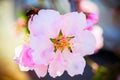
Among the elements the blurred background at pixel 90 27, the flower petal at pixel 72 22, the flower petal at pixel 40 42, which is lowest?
the blurred background at pixel 90 27

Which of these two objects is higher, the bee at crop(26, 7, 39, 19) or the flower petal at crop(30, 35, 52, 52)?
the bee at crop(26, 7, 39, 19)

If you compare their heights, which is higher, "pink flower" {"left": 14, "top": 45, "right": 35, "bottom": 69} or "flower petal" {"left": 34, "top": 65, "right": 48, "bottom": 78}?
"pink flower" {"left": 14, "top": 45, "right": 35, "bottom": 69}

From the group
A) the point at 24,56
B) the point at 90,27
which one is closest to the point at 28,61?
the point at 24,56

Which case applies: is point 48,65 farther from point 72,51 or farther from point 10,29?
point 10,29

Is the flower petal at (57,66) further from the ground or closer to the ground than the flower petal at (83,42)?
closer to the ground

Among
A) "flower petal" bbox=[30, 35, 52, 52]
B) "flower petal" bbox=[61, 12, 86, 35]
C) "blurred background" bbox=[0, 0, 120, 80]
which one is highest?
"flower petal" bbox=[61, 12, 86, 35]

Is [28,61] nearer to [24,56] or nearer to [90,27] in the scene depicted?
A: [24,56]

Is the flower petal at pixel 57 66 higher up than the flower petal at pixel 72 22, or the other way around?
the flower petal at pixel 72 22
